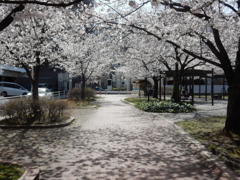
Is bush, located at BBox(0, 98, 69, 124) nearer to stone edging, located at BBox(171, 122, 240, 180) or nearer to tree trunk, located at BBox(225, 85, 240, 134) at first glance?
stone edging, located at BBox(171, 122, 240, 180)

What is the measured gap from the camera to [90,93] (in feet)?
93.3

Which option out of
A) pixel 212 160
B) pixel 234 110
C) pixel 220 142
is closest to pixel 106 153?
pixel 212 160

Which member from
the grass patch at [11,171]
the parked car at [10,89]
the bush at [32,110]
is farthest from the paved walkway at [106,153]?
the parked car at [10,89]

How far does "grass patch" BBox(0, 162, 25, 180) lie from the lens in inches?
173

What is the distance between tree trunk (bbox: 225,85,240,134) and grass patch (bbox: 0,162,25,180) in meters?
6.26

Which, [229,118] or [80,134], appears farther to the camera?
[80,134]

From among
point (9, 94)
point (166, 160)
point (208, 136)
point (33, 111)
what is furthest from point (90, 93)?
point (166, 160)

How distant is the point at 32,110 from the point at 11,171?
647 centimetres

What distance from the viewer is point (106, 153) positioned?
6.38 metres

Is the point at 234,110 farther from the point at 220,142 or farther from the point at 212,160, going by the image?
the point at 212,160

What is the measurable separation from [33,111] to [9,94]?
18.1 metres

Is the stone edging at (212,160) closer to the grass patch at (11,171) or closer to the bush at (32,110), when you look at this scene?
the grass patch at (11,171)

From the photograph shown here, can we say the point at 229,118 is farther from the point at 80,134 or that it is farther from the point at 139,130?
the point at 80,134

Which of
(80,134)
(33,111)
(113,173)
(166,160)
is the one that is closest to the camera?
(113,173)
